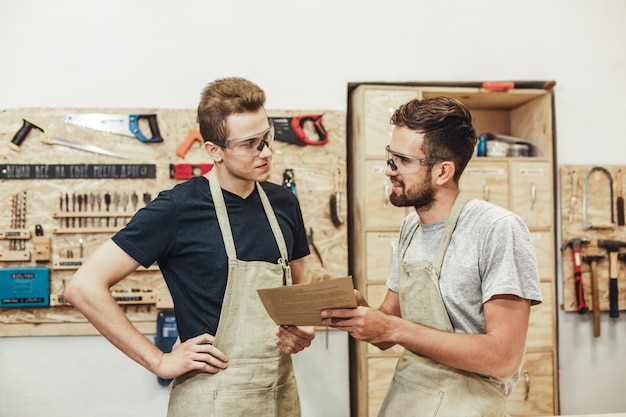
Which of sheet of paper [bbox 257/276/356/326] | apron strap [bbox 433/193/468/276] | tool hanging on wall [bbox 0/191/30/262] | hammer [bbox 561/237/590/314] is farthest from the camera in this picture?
hammer [bbox 561/237/590/314]

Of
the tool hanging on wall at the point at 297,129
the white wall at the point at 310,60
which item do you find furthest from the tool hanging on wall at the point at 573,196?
the tool hanging on wall at the point at 297,129

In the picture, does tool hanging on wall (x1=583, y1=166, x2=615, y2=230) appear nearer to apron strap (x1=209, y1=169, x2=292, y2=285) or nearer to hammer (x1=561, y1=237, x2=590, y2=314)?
hammer (x1=561, y1=237, x2=590, y2=314)

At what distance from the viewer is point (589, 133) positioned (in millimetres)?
3580

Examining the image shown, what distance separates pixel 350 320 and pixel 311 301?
130 mm

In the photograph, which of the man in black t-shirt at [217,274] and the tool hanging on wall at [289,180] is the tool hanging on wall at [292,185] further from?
the man in black t-shirt at [217,274]

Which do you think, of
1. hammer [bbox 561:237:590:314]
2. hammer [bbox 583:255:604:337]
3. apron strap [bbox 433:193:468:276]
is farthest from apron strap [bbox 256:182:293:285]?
hammer [bbox 583:255:604:337]

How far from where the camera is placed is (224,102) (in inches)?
68.7

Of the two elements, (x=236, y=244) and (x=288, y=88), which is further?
(x=288, y=88)

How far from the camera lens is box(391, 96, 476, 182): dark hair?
1.61 metres

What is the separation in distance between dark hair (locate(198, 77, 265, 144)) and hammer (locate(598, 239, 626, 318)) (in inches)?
110

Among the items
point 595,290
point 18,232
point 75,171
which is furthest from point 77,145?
point 595,290

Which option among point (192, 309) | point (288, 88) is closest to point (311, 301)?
point (192, 309)

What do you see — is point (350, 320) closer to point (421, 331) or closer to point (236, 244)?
point (421, 331)

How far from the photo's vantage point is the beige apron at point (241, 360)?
167cm
